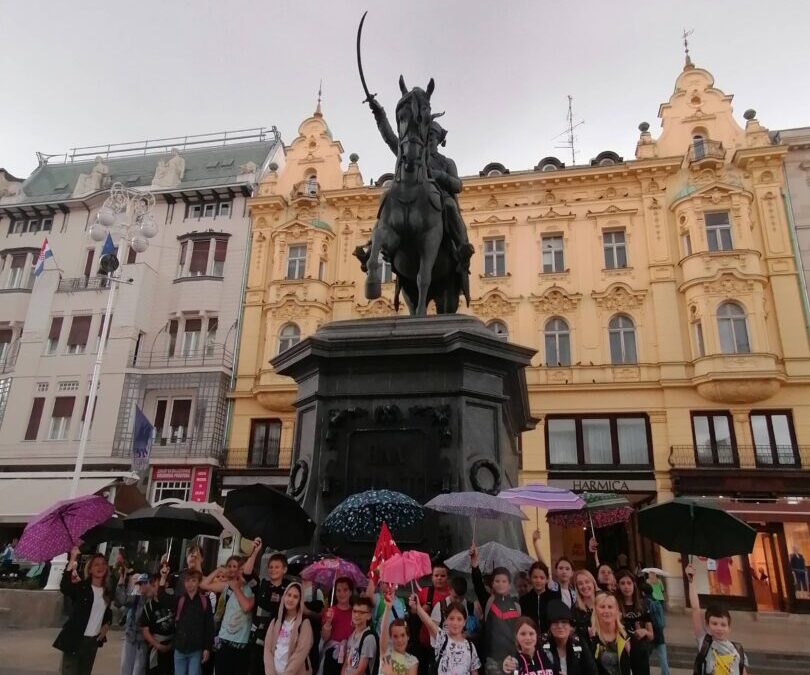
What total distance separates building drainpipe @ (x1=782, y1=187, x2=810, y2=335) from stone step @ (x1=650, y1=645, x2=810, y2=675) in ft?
49.5

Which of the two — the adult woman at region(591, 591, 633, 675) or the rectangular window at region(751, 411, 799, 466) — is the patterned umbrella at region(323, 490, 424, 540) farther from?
the rectangular window at region(751, 411, 799, 466)

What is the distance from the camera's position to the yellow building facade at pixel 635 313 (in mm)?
21891

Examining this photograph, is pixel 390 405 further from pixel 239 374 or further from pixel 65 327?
pixel 65 327

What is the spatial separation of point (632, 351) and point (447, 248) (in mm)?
18398

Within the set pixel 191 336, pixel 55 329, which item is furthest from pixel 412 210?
pixel 55 329

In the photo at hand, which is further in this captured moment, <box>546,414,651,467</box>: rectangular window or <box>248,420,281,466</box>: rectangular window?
<box>248,420,281,466</box>: rectangular window

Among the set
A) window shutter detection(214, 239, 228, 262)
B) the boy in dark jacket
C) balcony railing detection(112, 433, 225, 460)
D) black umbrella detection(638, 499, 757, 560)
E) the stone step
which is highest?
window shutter detection(214, 239, 228, 262)

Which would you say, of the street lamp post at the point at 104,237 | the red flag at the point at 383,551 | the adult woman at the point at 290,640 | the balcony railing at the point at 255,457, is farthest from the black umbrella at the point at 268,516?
the balcony railing at the point at 255,457

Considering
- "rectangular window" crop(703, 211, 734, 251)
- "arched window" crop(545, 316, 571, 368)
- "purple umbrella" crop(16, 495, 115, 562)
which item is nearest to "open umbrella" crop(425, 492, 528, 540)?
"purple umbrella" crop(16, 495, 115, 562)

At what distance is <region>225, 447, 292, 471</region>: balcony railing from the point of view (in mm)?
25594

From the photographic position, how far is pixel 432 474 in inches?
254

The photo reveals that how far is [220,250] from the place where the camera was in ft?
98.8

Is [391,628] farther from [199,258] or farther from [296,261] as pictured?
[199,258]

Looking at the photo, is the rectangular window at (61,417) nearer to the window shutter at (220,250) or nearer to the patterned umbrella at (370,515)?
the window shutter at (220,250)
